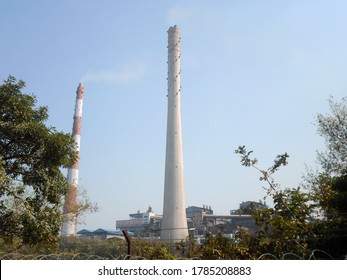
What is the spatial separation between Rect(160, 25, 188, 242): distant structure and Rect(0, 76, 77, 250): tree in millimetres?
18867

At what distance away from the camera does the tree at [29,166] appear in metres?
8.24

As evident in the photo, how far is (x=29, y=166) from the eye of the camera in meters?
8.99

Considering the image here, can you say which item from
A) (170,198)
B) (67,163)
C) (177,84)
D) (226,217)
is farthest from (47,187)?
(226,217)

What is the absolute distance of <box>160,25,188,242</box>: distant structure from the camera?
28.0 m

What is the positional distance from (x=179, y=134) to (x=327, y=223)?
23.0 metres

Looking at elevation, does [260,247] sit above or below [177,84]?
below

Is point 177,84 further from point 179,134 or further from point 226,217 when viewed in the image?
point 226,217

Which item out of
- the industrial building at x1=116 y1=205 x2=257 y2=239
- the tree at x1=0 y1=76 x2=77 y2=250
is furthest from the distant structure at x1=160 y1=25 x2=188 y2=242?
the tree at x1=0 y1=76 x2=77 y2=250

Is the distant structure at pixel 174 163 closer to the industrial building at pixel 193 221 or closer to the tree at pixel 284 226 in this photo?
the industrial building at pixel 193 221

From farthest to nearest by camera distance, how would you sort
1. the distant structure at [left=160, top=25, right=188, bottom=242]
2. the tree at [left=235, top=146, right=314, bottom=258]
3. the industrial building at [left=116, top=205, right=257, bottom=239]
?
the industrial building at [left=116, top=205, right=257, bottom=239] → the distant structure at [left=160, top=25, right=188, bottom=242] → the tree at [left=235, top=146, right=314, bottom=258]

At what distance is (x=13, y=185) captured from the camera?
8.27 metres

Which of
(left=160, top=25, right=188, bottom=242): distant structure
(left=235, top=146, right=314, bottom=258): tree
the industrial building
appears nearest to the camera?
(left=235, top=146, right=314, bottom=258): tree

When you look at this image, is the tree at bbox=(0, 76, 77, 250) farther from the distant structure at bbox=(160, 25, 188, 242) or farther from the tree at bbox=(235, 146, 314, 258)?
the distant structure at bbox=(160, 25, 188, 242)

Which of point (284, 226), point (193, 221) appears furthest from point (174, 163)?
point (284, 226)
